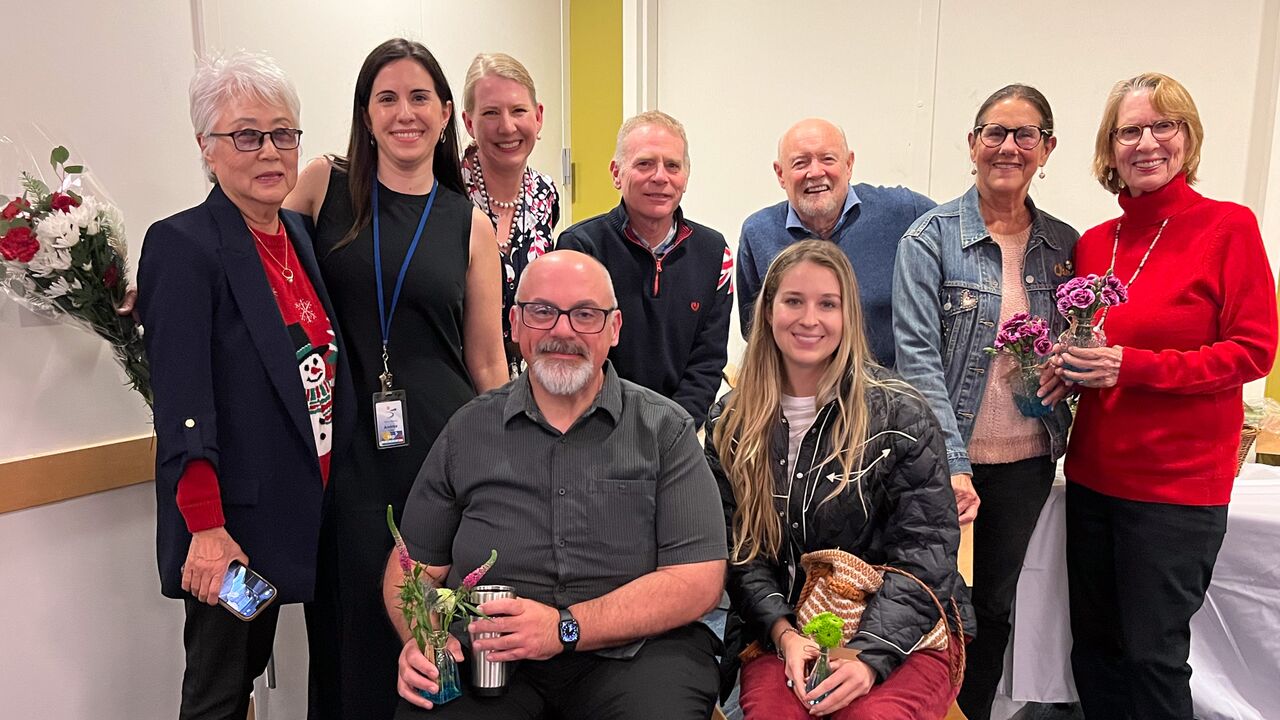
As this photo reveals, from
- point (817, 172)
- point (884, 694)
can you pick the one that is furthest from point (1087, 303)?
point (884, 694)

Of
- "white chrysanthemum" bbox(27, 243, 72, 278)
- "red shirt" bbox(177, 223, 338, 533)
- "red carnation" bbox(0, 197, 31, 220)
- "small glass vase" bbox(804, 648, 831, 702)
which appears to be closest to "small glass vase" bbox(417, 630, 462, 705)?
"red shirt" bbox(177, 223, 338, 533)

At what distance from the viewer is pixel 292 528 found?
6.10ft

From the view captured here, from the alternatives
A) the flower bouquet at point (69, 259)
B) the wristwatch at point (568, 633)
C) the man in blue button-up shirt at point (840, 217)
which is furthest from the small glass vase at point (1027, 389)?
the flower bouquet at point (69, 259)

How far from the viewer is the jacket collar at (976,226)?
2.39m

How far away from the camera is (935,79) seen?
4.15 metres

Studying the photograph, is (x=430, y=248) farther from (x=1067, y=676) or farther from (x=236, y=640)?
(x=1067, y=676)

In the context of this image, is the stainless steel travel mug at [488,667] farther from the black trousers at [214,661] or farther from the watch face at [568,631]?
the black trousers at [214,661]

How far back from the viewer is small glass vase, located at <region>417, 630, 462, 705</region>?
1.65 metres

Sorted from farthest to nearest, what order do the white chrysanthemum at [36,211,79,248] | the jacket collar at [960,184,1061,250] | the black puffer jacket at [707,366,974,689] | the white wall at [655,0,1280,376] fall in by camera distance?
the white wall at [655,0,1280,376], the jacket collar at [960,184,1061,250], the black puffer jacket at [707,366,974,689], the white chrysanthemum at [36,211,79,248]

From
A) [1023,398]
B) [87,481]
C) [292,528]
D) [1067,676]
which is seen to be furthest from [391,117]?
[1067,676]

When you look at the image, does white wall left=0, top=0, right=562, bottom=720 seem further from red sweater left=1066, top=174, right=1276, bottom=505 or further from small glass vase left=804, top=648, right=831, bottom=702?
red sweater left=1066, top=174, right=1276, bottom=505

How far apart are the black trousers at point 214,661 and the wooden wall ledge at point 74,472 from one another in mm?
587

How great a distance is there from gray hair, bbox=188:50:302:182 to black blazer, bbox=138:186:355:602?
167mm

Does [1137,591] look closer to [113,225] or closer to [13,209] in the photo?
[113,225]
